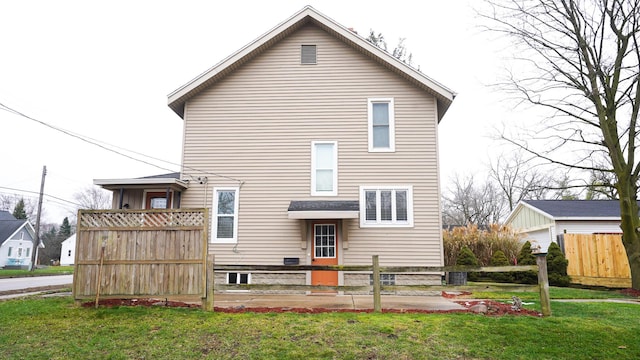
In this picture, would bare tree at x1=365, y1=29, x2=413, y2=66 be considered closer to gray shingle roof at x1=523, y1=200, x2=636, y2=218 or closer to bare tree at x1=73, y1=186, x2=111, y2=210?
gray shingle roof at x1=523, y1=200, x2=636, y2=218

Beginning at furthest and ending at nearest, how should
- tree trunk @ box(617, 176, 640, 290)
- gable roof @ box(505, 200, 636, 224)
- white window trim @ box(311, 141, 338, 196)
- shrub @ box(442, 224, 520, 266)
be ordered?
gable roof @ box(505, 200, 636, 224) < shrub @ box(442, 224, 520, 266) < tree trunk @ box(617, 176, 640, 290) < white window trim @ box(311, 141, 338, 196)

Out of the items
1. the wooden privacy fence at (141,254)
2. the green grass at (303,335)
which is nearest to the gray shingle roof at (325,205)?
the wooden privacy fence at (141,254)

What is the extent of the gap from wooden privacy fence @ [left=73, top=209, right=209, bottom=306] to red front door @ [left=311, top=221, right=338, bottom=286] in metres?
4.02

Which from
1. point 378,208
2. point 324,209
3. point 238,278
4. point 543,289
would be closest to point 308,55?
point 324,209

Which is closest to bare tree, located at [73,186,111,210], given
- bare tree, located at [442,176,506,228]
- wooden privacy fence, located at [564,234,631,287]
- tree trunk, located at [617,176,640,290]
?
bare tree, located at [442,176,506,228]

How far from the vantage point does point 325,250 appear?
11.5 meters

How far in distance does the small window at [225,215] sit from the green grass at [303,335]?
3.93m

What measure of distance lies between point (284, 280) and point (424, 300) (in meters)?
3.85

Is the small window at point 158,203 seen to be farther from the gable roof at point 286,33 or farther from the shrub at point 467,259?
the shrub at point 467,259

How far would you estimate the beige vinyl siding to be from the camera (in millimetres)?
11359

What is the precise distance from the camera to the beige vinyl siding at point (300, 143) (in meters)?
11.4

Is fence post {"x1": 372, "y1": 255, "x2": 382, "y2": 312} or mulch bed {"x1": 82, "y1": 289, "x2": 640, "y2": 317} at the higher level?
fence post {"x1": 372, "y1": 255, "x2": 382, "y2": 312}

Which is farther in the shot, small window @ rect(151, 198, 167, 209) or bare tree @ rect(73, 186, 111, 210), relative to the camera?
bare tree @ rect(73, 186, 111, 210)

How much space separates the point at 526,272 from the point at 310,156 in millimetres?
10262
